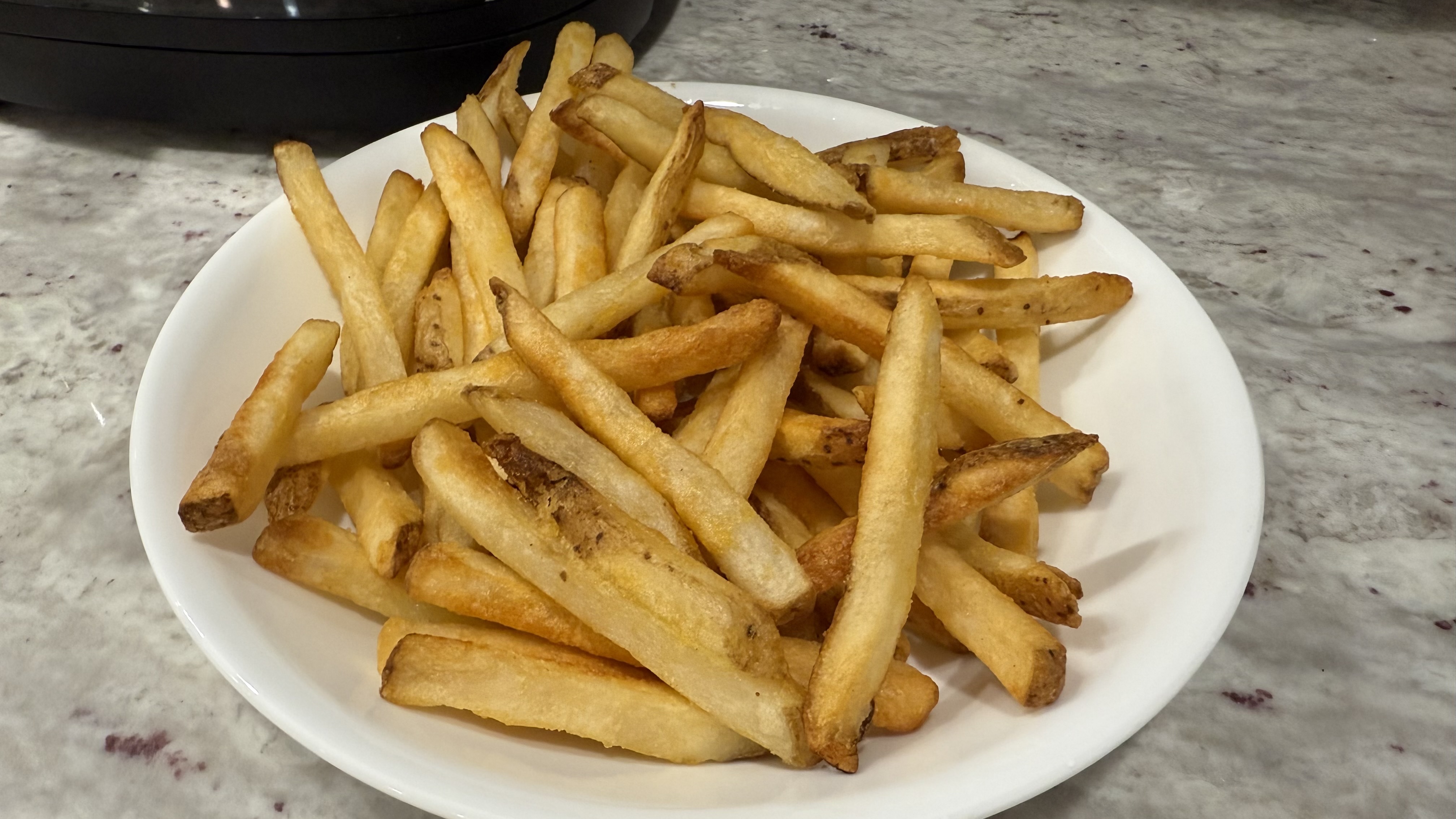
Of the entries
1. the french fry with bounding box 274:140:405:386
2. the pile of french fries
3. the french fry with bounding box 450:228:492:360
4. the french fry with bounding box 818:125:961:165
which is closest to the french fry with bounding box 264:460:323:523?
the pile of french fries

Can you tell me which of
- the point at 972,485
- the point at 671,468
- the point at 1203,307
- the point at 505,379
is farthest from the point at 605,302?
the point at 1203,307

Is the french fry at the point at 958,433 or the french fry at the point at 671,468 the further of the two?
the french fry at the point at 958,433

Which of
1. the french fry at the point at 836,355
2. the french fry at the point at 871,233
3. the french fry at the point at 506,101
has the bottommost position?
the french fry at the point at 836,355

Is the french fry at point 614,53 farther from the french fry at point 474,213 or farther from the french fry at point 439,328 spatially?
the french fry at point 439,328

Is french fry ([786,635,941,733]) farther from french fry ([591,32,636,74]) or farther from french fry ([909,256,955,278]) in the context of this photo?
french fry ([591,32,636,74])

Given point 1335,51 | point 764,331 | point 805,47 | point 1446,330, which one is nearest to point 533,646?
point 764,331

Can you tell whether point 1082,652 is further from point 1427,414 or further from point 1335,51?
point 1335,51

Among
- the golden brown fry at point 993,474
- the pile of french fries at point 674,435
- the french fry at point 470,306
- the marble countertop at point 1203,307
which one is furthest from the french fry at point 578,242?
the marble countertop at point 1203,307
